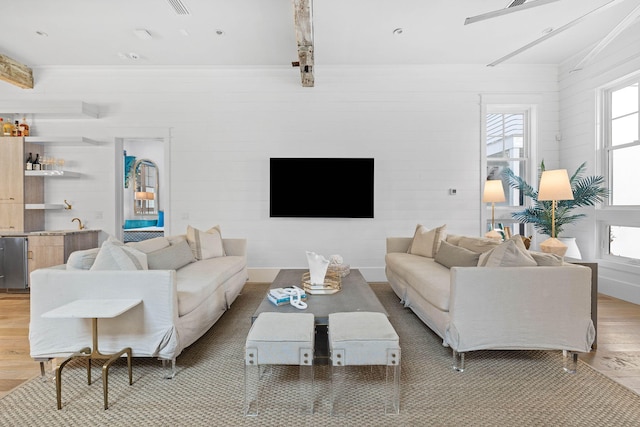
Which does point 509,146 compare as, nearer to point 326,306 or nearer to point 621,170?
point 621,170

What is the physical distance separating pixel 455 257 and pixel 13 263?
5327 millimetres

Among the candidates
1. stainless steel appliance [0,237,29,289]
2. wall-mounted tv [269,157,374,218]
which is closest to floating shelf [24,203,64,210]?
stainless steel appliance [0,237,29,289]

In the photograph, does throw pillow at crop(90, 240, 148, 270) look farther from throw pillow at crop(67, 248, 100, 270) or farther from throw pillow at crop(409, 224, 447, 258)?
throw pillow at crop(409, 224, 447, 258)

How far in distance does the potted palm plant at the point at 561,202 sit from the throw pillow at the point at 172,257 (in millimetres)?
4402

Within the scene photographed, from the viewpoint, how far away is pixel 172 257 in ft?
10.7

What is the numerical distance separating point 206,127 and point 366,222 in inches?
109

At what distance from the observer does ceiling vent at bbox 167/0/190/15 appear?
126 inches

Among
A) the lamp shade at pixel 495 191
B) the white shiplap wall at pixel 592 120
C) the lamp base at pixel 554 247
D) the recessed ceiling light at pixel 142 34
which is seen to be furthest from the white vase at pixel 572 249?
the recessed ceiling light at pixel 142 34

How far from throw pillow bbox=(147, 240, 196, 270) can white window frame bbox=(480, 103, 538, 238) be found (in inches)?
160

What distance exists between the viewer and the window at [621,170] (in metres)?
3.90

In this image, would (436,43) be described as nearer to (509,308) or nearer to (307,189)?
(307,189)

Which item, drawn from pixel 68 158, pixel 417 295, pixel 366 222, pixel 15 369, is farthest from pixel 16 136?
pixel 417 295

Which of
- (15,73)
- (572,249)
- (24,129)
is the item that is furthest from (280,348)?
(15,73)

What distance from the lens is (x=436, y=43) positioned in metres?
4.18
